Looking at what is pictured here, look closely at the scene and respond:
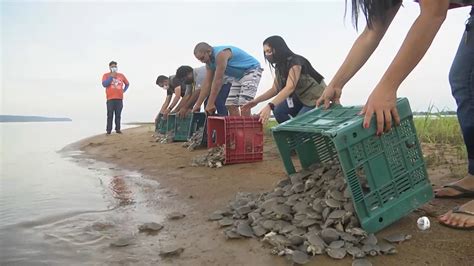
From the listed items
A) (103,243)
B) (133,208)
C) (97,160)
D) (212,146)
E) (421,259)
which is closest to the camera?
(421,259)

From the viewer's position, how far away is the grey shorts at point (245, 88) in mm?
4855

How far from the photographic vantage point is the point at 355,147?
1.66m

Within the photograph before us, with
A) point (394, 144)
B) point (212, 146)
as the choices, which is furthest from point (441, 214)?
point (212, 146)

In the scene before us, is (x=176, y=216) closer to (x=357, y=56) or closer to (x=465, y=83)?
(x=357, y=56)

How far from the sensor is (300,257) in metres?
1.58

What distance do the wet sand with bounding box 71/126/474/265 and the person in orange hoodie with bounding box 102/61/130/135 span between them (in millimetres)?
4743

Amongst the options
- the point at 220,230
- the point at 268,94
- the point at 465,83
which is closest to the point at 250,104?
the point at 268,94

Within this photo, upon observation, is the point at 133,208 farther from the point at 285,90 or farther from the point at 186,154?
Result: the point at 186,154

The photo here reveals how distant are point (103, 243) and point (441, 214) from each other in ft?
6.03

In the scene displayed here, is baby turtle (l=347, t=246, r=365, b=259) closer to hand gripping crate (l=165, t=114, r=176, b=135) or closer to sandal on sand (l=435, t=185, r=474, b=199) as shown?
sandal on sand (l=435, t=185, r=474, b=199)

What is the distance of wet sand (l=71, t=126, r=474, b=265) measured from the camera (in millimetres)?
1601

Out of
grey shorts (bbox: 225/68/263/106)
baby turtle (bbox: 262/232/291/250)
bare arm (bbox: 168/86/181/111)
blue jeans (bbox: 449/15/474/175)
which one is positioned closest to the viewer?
baby turtle (bbox: 262/232/291/250)

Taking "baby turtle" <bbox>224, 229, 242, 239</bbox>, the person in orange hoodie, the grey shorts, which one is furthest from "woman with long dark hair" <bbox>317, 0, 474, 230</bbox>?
the person in orange hoodie

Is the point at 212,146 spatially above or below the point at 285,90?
below
